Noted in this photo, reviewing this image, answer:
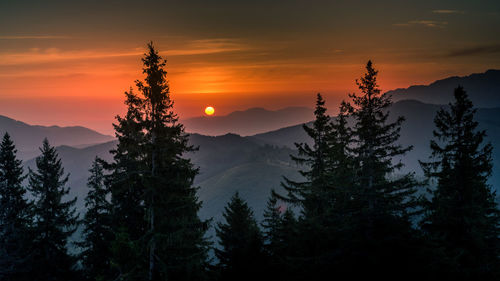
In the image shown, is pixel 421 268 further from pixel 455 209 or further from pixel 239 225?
pixel 239 225

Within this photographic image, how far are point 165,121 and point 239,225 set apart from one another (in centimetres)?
2232

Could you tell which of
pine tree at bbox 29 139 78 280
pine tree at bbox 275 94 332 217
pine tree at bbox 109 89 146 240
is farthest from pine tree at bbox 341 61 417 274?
pine tree at bbox 29 139 78 280

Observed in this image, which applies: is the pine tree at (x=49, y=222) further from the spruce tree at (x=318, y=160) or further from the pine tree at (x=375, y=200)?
the pine tree at (x=375, y=200)

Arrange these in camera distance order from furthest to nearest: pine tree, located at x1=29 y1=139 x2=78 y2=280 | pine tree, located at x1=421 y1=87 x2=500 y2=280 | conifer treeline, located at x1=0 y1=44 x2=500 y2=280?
pine tree, located at x1=29 y1=139 x2=78 y2=280
pine tree, located at x1=421 y1=87 x2=500 y2=280
conifer treeline, located at x1=0 y1=44 x2=500 y2=280

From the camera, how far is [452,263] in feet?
59.3

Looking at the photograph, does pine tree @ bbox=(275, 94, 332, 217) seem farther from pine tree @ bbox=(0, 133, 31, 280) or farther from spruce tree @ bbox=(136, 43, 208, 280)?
pine tree @ bbox=(0, 133, 31, 280)

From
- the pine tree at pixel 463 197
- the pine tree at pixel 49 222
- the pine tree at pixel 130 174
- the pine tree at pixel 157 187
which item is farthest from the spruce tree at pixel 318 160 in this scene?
the pine tree at pixel 49 222

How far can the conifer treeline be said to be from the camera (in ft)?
59.0

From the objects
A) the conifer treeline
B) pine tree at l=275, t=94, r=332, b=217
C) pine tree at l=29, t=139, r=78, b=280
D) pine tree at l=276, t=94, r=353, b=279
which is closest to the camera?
the conifer treeline

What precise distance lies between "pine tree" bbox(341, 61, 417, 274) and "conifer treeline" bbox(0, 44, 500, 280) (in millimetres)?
62

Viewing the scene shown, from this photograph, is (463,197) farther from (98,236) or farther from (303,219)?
(98,236)

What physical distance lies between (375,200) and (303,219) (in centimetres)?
530

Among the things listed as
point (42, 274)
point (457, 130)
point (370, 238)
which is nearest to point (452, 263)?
point (370, 238)

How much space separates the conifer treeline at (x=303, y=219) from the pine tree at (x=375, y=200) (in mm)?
62
